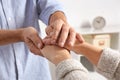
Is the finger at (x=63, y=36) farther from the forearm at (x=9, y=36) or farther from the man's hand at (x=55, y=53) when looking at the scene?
the forearm at (x=9, y=36)

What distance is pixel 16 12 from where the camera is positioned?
100cm

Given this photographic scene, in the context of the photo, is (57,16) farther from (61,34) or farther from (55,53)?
(55,53)

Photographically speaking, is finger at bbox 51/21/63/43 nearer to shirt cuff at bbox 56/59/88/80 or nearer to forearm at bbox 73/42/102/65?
forearm at bbox 73/42/102/65

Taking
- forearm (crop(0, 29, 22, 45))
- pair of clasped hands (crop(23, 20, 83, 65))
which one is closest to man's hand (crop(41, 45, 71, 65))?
pair of clasped hands (crop(23, 20, 83, 65))

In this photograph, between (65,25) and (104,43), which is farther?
(104,43)

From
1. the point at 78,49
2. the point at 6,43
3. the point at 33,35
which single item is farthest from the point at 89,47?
the point at 6,43

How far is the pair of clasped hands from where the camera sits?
0.80m

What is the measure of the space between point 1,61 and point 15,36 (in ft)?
0.45

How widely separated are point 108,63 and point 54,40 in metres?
0.21

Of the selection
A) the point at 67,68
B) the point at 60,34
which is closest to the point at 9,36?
the point at 60,34

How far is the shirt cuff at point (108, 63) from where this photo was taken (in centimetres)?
76

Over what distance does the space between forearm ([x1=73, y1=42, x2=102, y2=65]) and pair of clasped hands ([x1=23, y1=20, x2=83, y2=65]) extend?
0.04 meters

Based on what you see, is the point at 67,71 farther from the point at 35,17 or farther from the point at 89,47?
the point at 35,17

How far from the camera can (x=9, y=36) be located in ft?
2.99
